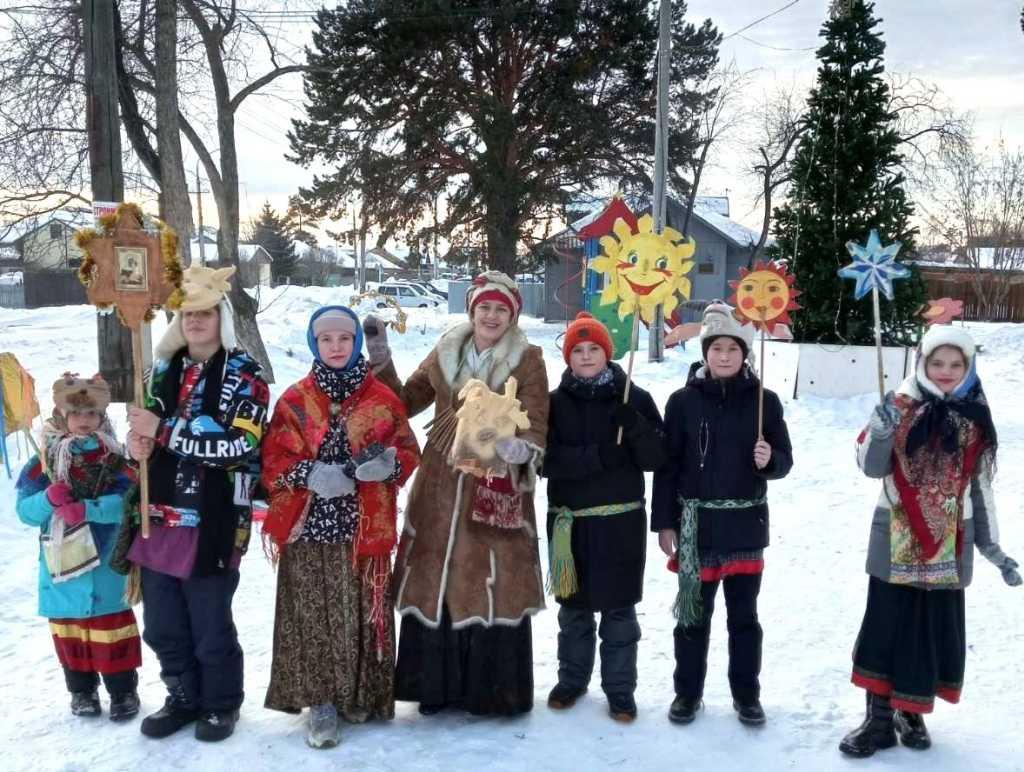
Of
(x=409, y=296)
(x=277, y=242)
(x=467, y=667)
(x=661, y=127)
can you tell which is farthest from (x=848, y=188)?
(x=277, y=242)

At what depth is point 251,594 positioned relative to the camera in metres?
5.11

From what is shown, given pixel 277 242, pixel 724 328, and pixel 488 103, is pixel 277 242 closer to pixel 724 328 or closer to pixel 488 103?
pixel 488 103

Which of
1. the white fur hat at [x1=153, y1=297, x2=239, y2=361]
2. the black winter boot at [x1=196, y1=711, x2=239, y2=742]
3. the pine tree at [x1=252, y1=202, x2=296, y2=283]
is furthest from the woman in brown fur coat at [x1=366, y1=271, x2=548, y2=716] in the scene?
the pine tree at [x1=252, y1=202, x2=296, y2=283]

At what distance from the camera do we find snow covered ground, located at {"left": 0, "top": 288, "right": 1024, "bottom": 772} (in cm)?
327

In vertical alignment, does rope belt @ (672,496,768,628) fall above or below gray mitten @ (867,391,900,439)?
below

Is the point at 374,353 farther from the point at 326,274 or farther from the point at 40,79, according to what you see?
the point at 326,274

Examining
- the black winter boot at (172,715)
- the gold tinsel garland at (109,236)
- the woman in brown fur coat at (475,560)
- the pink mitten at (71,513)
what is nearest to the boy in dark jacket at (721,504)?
the woman in brown fur coat at (475,560)

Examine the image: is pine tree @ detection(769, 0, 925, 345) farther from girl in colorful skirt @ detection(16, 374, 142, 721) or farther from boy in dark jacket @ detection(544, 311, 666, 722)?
girl in colorful skirt @ detection(16, 374, 142, 721)

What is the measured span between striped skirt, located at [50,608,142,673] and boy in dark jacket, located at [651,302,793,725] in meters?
2.30

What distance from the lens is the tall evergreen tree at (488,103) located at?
20.0 meters

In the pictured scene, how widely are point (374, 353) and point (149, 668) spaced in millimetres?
1911

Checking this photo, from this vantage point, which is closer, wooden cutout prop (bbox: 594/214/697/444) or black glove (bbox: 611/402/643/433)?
black glove (bbox: 611/402/643/433)

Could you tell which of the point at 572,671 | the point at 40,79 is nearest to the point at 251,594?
the point at 572,671

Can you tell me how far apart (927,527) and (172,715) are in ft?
10.1
